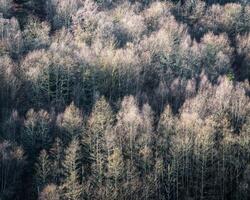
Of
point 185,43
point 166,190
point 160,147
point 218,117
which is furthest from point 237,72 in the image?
point 166,190

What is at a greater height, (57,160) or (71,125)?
(71,125)

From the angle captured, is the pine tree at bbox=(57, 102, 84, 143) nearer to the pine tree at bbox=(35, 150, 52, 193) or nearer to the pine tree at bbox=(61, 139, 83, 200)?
the pine tree at bbox=(61, 139, 83, 200)

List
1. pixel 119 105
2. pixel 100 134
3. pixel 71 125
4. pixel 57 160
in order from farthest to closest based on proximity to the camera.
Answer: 1. pixel 119 105
2. pixel 71 125
3. pixel 100 134
4. pixel 57 160

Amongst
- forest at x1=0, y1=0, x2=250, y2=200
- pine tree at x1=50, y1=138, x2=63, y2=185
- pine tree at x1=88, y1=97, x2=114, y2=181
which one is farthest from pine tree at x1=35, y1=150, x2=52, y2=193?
pine tree at x1=88, y1=97, x2=114, y2=181

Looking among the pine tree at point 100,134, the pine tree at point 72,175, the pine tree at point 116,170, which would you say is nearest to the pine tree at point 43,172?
the pine tree at point 72,175

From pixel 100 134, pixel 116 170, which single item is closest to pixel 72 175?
pixel 116 170

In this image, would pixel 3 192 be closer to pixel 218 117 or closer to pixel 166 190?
pixel 166 190

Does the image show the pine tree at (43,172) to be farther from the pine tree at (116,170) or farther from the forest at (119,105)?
the pine tree at (116,170)

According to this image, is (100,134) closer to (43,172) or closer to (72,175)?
(43,172)
